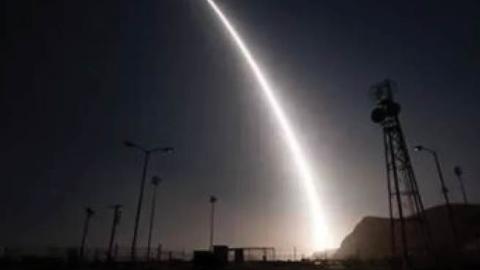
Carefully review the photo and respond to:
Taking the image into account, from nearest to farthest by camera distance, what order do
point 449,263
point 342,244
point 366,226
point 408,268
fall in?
point 408,268 < point 449,263 < point 366,226 < point 342,244

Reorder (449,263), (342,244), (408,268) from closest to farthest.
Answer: (408,268), (449,263), (342,244)

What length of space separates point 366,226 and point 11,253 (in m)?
108

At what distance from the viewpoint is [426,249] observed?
42.3m

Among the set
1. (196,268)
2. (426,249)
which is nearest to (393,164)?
(426,249)

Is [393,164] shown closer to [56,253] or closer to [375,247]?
[56,253]

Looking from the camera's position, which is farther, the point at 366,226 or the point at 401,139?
the point at 366,226

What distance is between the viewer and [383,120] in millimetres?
45094

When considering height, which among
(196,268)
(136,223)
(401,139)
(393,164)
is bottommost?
(196,268)

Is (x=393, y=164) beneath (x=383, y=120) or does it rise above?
beneath

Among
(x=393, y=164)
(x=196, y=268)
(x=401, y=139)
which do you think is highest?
(x=401, y=139)

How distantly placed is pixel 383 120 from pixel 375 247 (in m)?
81.4

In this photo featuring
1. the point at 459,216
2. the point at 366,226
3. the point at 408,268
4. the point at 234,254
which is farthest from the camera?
the point at 366,226

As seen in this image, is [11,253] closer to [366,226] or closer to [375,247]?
[375,247]

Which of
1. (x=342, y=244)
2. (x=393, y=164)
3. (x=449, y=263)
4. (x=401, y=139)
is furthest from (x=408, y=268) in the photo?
(x=342, y=244)
